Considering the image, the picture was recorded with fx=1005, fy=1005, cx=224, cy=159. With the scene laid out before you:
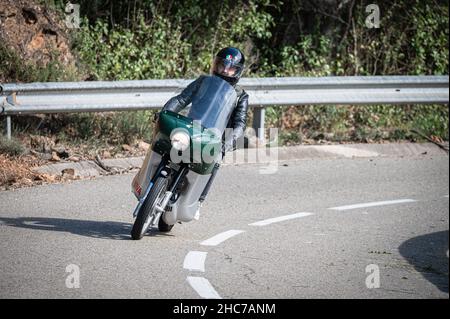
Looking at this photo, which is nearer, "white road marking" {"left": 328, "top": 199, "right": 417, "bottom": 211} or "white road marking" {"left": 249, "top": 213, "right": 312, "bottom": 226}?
"white road marking" {"left": 249, "top": 213, "right": 312, "bottom": 226}

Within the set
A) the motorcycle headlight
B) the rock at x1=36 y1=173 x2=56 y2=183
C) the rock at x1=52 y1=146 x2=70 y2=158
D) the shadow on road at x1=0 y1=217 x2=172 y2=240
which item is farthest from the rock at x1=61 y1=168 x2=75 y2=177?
the motorcycle headlight

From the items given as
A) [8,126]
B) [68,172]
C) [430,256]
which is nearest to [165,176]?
[430,256]

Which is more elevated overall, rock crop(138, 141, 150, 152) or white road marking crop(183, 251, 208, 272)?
white road marking crop(183, 251, 208, 272)

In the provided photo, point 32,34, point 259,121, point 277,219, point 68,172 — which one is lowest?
point 68,172

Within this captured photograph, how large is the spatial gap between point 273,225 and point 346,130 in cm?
608

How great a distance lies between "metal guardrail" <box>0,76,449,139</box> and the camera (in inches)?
488

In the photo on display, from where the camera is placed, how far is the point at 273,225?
9812mm

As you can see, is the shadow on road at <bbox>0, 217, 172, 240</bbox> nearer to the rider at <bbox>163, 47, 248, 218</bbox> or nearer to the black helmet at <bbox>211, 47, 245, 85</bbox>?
the rider at <bbox>163, 47, 248, 218</bbox>

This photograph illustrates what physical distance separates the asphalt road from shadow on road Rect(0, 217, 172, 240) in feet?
0.04

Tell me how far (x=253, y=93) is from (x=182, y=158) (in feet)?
17.6

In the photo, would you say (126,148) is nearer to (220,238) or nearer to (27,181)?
(27,181)

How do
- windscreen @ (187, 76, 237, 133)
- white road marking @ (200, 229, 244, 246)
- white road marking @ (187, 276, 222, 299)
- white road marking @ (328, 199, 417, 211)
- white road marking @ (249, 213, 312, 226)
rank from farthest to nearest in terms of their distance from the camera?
white road marking @ (328, 199, 417, 211), white road marking @ (249, 213, 312, 226), white road marking @ (200, 229, 244, 246), windscreen @ (187, 76, 237, 133), white road marking @ (187, 276, 222, 299)

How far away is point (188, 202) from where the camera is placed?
887 cm
